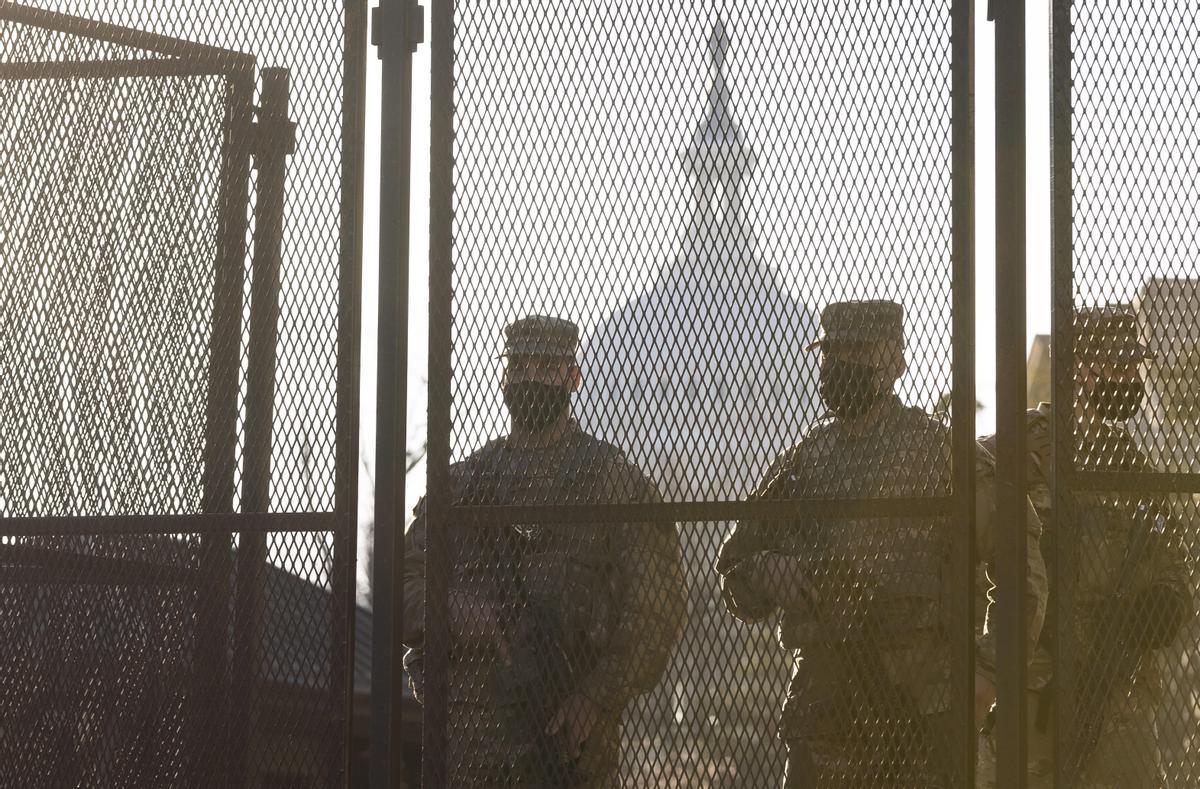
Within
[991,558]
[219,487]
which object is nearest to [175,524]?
[219,487]

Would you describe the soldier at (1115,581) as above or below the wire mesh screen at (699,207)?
below

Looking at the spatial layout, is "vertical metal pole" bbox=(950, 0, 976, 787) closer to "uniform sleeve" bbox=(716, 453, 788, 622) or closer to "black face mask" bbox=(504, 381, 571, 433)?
"uniform sleeve" bbox=(716, 453, 788, 622)

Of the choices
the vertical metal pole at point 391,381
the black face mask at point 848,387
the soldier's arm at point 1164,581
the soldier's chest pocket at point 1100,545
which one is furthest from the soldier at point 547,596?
the soldier's arm at point 1164,581

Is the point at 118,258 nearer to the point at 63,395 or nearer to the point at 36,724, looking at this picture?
the point at 63,395

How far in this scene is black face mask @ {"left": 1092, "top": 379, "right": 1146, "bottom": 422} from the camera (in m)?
2.39

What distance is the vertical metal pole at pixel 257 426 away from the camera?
105 inches

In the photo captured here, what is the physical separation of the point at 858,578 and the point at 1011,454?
1.18ft

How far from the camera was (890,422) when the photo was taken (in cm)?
245

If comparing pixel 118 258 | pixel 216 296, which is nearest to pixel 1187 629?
pixel 216 296

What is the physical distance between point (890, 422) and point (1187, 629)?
645mm

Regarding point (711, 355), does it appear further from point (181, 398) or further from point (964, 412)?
point (181, 398)

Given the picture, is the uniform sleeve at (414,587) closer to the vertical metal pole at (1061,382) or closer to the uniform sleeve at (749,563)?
the uniform sleeve at (749,563)

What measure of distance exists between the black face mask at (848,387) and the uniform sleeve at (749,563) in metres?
0.14

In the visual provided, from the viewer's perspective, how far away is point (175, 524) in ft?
8.75
